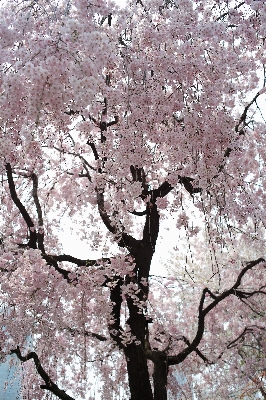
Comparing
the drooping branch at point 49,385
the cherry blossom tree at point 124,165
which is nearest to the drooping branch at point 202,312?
the cherry blossom tree at point 124,165

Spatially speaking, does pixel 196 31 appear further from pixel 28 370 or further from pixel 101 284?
pixel 28 370

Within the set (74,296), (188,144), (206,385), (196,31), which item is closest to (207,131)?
(188,144)

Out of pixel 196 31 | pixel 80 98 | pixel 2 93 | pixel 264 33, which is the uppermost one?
pixel 196 31

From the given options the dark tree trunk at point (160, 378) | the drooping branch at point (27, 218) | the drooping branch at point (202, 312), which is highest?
the drooping branch at point (27, 218)

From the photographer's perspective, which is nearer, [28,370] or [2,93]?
[2,93]

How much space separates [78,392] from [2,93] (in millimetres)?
8192

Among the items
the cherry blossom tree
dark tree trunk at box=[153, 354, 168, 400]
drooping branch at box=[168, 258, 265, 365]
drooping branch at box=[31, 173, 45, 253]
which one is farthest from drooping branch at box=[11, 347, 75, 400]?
drooping branch at box=[31, 173, 45, 253]

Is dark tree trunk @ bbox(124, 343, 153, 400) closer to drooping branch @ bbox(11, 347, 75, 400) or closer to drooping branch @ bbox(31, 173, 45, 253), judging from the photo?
drooping branch @ bbox(11, 347, 75, 400)

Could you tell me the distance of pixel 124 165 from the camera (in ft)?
15.2

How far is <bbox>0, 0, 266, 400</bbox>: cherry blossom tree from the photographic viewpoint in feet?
9.76

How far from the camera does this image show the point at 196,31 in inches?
140

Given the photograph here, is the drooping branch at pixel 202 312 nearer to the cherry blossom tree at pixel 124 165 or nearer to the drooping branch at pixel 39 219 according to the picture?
the cherry blossom tree at pixel 124 165

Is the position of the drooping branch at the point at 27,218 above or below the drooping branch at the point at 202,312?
above

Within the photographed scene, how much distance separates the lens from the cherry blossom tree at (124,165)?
2.97m
